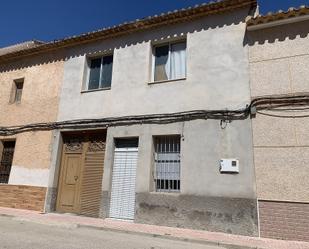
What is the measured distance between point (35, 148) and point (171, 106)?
5521mm

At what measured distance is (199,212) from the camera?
771cm

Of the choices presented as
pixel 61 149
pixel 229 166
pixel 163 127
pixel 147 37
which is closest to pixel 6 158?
pixel 61 149

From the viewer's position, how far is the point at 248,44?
27.0 ft

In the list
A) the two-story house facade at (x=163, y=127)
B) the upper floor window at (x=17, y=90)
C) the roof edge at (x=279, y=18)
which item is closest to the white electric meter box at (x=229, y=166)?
the two-story house facade at (x=163, y=127)

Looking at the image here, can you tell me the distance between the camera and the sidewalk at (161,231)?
6285mm

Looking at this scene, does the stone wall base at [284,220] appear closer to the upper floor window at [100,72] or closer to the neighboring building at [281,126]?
the neighboring building at [281,126]

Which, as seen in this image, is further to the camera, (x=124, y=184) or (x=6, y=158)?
(x=6, y=158)

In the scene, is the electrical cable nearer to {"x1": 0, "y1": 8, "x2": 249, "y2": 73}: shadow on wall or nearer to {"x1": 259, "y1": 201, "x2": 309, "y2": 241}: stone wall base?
{"x1": 259, "y1": 201, "x2": 309, "y2": 241}: stone wall base

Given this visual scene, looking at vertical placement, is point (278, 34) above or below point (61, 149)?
above

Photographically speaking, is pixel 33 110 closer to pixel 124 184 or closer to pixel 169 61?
pixel 124 184

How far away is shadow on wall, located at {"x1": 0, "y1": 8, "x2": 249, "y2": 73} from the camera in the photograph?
8.73m

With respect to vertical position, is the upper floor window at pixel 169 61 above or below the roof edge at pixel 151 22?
below

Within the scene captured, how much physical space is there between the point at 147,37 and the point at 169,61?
3.86ft

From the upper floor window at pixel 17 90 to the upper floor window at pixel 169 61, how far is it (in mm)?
6409
